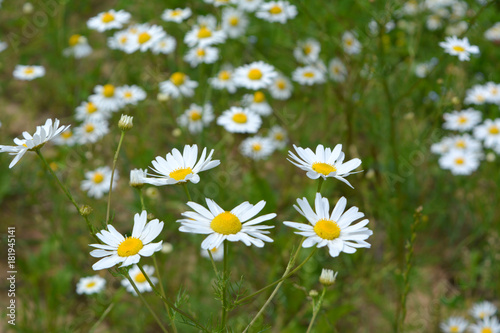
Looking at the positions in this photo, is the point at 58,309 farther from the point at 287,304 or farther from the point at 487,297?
the point at 487,297

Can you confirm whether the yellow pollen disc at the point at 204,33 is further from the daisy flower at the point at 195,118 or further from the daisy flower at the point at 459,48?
the daisy flower at the point at 459,48

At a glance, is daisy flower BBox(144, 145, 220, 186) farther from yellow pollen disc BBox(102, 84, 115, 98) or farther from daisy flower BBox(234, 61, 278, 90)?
yellow pollen disc BBox(102, 84, 115, 98)

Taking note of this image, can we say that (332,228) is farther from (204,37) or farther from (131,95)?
(131,95)

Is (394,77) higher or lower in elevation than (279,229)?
higher

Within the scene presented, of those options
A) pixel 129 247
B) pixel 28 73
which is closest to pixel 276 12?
pixel 28 73

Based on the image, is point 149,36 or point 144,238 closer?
point 144,238

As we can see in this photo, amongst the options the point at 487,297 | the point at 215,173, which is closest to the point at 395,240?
the point at 487,297

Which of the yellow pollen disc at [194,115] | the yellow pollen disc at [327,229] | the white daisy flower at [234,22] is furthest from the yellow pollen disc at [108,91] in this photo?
the yellow pollen disc at [327,229]
